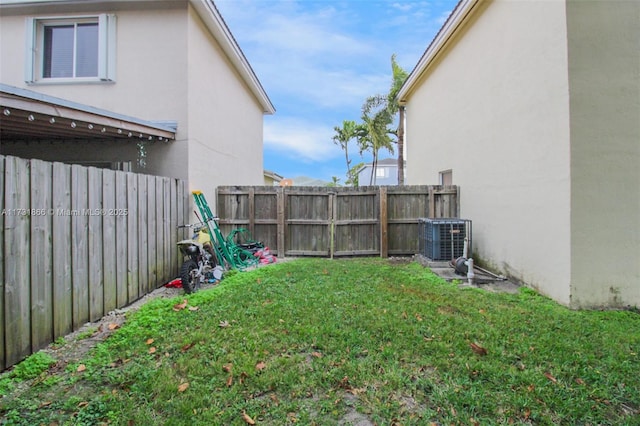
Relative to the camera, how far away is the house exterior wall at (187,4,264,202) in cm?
672

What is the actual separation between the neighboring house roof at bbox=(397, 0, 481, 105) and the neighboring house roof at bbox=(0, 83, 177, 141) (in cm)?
679

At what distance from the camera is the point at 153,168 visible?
253 inches

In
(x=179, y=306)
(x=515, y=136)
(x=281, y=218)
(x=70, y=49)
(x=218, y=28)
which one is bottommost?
(x=179, y=306)

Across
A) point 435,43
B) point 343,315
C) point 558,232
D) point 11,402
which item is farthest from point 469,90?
point 11,402

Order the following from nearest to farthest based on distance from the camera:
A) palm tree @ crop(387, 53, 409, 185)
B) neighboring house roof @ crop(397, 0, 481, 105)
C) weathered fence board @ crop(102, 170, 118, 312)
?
1. weathered fence board @ crop(102, 170, 118, 312)
2. neighboring house roof @ crop(397, 0, 481, 105)
3. palm tree @ crop(387, 53, 409, 185)

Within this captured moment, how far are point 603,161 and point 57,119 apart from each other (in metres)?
7.20

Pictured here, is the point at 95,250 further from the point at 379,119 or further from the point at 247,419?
the point at 379,119

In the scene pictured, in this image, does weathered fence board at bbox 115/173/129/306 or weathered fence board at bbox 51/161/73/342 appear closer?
weathered fence board at bbox 51/161/73/342

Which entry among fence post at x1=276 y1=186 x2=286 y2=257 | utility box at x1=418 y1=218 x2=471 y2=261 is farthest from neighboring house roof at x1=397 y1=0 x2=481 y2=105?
fence post at x1=276 y1=186 x2=286 y2=257

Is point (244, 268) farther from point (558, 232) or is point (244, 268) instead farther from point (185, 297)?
point (558, 232)

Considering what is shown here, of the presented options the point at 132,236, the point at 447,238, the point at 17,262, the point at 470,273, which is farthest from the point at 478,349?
the point at 132,236

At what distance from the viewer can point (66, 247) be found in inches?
134

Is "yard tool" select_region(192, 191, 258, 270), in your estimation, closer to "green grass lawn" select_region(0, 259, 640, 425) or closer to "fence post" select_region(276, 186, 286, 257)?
"fence post" select_region(276, 186, 286, 257)

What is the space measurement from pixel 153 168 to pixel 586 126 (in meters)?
7.33
